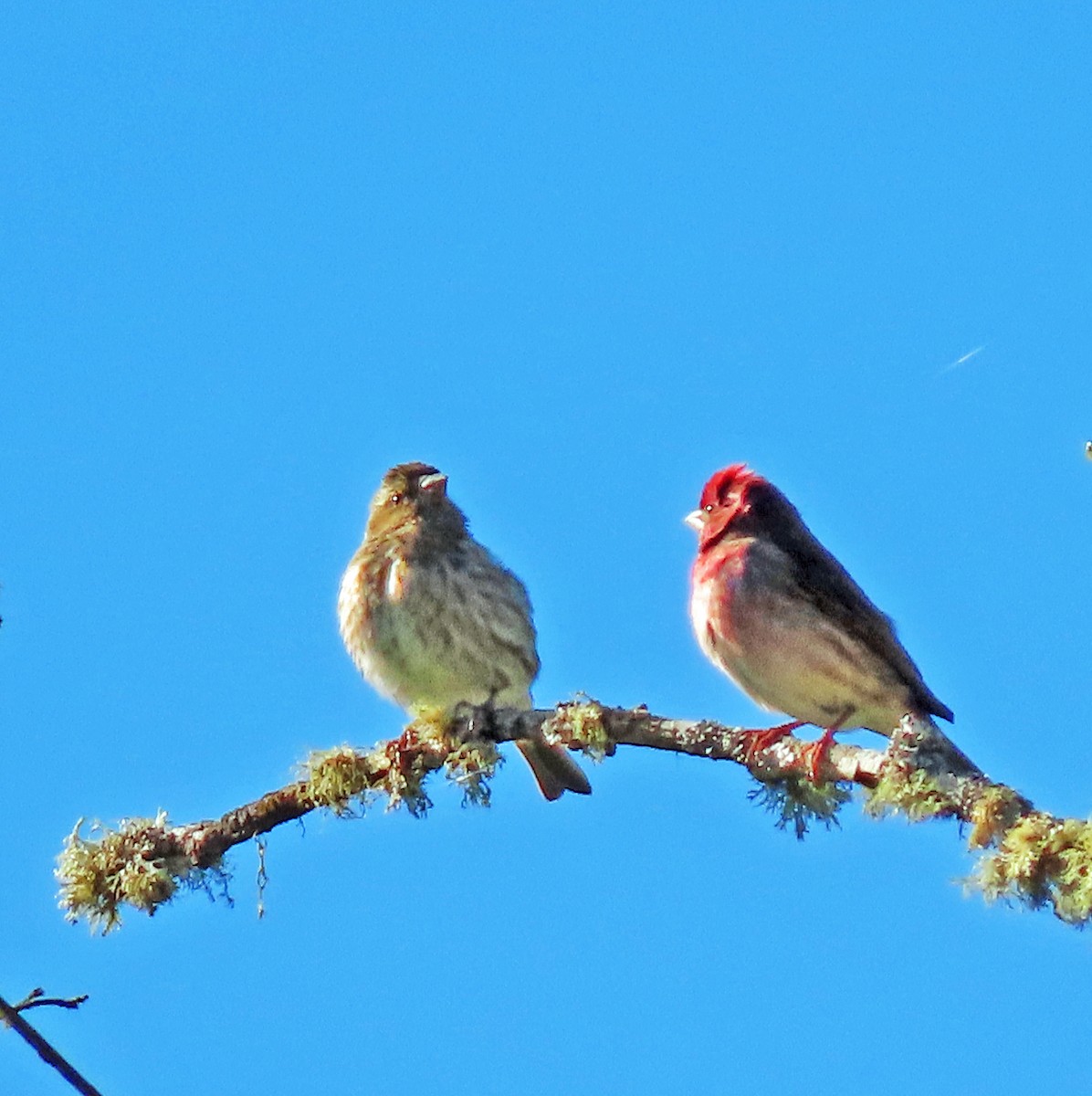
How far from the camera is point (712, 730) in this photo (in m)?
5.39

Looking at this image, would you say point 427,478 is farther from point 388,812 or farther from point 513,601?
point 388,812

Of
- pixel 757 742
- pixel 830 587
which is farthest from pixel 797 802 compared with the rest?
pixel 830 587

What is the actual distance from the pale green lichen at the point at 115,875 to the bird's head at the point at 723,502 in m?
3.43

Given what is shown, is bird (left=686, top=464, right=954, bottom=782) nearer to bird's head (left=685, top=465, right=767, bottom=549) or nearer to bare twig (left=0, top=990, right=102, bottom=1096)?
bird's head (left=685, top=465, right=767, bottom=549)

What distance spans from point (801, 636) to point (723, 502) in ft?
3.50

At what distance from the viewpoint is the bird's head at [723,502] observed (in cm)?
848

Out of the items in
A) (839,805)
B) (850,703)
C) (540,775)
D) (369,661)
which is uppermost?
(369,661)

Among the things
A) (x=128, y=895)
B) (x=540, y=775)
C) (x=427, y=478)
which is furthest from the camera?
(x=427, y=478)

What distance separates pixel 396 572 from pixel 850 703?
2522mm

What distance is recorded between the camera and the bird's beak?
381 inches

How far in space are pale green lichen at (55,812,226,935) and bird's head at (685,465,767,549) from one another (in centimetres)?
343

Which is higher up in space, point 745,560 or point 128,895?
point 745,560

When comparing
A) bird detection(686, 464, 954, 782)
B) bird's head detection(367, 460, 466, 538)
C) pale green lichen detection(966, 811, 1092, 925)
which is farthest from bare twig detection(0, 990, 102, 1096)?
bird's head detection(367, 460, 466, 538)

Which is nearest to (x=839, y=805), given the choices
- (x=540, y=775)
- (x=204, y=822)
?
(x=204, y=822)
